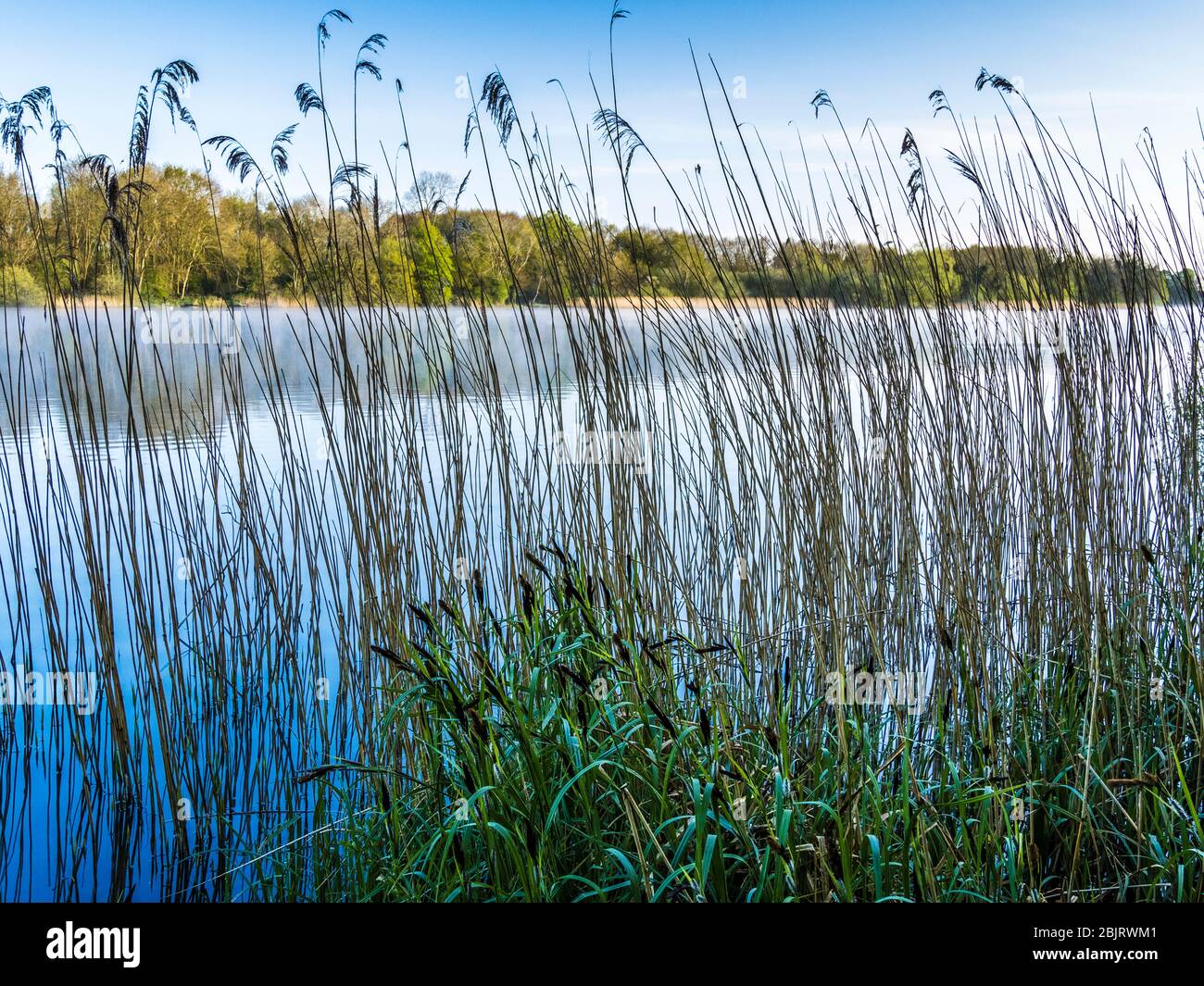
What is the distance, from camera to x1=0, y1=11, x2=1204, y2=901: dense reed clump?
1.22 metres

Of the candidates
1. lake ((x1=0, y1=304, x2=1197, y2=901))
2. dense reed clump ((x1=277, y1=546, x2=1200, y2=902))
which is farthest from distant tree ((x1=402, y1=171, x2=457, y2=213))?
dense reed clump ((x1=277, y1=546, x2=1200, y2=902))

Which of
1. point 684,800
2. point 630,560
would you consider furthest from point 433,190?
point 684,800

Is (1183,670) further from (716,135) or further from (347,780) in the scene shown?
(347,780)

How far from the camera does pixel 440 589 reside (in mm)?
1812

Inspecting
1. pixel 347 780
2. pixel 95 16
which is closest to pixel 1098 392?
pixel 347 780

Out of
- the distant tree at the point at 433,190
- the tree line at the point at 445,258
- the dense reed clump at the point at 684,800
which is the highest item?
the distant tree at the point at 433,190


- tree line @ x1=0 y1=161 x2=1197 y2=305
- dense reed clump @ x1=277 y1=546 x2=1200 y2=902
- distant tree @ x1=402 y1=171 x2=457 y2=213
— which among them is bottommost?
dense reed clump @ x1=277 y1=546 x2=1200 y2=902

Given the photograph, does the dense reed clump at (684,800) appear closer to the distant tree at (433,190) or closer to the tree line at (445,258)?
the tree line at (445,258)

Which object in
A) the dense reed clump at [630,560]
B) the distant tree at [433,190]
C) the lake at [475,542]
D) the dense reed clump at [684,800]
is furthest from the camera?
the distant tree at [433,190]

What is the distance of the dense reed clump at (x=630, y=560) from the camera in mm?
1223

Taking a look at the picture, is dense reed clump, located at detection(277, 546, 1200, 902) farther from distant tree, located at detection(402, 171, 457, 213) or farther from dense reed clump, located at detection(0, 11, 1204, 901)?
distant tree, located at detection(402, 171, 457, 213)

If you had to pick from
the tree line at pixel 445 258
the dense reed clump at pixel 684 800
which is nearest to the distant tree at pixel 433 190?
the tree line at pixel 445 258

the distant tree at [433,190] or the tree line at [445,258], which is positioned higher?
the distant tree at [433,190]
